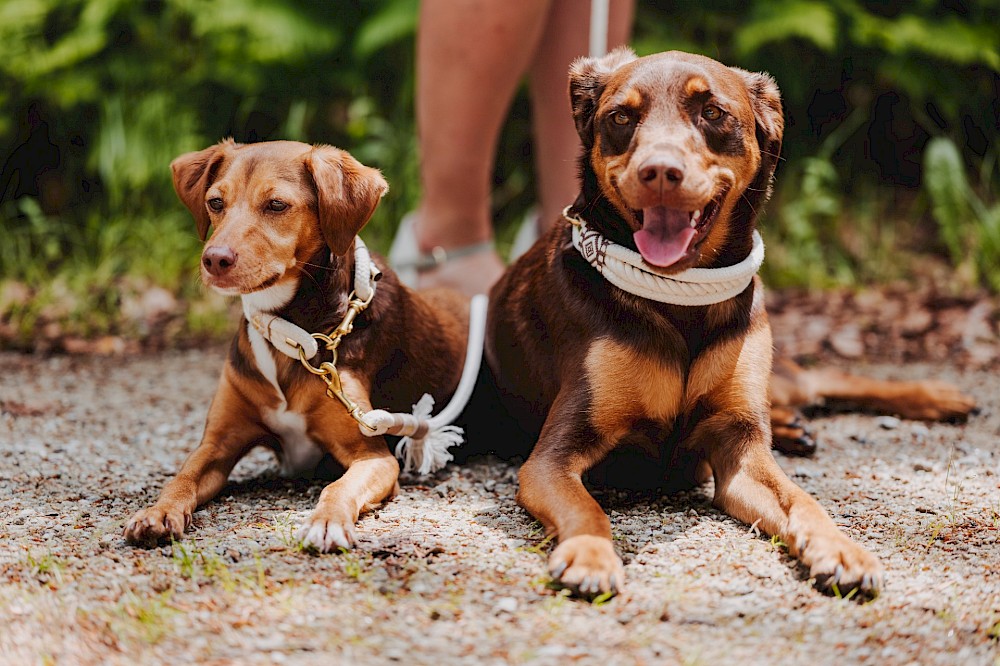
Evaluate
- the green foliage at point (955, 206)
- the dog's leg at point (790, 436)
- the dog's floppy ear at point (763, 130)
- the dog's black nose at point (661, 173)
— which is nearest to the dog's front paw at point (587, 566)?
the dog's black nose at point (661, 173)

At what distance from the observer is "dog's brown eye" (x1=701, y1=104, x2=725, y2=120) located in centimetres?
292

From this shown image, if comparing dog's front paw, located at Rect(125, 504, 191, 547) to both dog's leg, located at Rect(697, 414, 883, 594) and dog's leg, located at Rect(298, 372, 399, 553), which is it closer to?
dog's leg, located at Rect(298, 372, 399, 553)

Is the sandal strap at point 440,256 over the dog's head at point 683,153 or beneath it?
beneath

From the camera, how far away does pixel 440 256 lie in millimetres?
4770

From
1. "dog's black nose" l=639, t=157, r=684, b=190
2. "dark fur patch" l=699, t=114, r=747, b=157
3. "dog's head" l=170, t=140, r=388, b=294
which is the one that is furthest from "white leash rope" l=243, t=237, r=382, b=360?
"dark fur patch" l=699, t=114, r=747, b=157

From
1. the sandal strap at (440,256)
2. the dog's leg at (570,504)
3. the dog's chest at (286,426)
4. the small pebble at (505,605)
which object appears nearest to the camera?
the small pebble at (505,605)

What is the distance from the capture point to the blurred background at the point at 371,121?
257 inches

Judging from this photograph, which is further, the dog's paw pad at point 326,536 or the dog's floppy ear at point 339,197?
the dog's floppy ear at point 339,197

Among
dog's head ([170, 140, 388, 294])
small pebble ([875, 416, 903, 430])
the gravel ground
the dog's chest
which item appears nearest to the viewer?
the gravel ground

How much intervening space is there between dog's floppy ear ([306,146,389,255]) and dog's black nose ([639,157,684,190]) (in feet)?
2.87

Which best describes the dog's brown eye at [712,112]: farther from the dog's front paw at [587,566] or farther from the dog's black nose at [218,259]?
the dog's black nose at [218,259]

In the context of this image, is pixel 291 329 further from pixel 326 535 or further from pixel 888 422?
pixel 888 422

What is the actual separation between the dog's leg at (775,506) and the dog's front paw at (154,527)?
60.2 inches

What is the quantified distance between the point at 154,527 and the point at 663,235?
1563 mm
